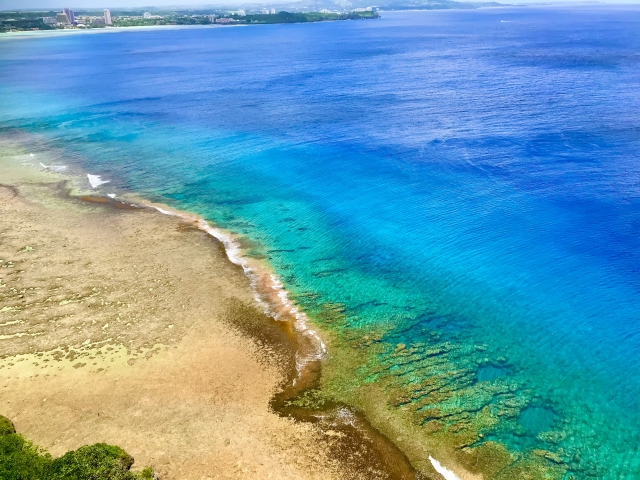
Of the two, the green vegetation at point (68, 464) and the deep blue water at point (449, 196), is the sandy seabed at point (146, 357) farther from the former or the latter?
the deep blue water at point (449, 196)

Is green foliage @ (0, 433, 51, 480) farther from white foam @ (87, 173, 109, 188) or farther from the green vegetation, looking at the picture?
white foam @ (87, 173, 109, 188)

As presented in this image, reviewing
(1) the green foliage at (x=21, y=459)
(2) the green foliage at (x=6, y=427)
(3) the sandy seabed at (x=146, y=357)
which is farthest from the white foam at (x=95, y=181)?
(1) the green foliage at (x=21, y=459)

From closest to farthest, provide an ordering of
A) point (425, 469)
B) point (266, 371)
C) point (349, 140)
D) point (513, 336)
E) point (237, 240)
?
point (425, 469) < point (266, 371) < point (513, 336) < point (237, 240) < point (349, 140)

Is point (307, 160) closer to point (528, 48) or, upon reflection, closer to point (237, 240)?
point (237, 240)

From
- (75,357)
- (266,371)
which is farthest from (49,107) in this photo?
(266,371)

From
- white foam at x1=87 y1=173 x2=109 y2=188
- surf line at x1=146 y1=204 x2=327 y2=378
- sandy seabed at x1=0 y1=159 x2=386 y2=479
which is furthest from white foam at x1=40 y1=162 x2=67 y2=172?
surf line at x1=146 y1=204 x2=327 y2=378

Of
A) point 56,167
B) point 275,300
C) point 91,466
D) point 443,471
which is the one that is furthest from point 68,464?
point 56,167
